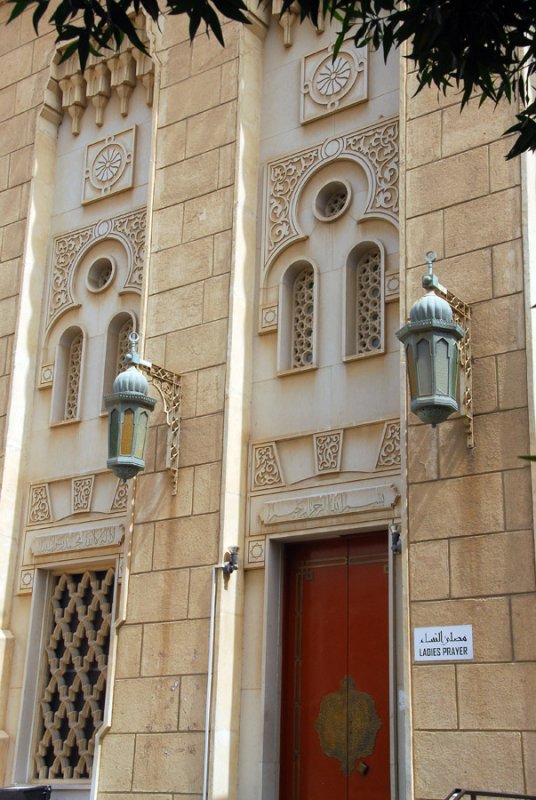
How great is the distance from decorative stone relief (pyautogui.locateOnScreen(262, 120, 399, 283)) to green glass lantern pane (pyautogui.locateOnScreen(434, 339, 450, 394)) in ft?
7.60

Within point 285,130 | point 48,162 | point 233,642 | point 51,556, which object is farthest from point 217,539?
point 48,162

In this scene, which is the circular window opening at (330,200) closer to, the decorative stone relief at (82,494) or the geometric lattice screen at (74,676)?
the decorative stone relief at (82,494)

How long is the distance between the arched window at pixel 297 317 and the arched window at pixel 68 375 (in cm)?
262

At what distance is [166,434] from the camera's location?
1068cm

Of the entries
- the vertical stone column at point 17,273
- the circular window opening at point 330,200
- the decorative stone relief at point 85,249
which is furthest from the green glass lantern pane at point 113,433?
the circular window opening at point 330,200

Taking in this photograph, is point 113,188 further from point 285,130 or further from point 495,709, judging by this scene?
point 495,709

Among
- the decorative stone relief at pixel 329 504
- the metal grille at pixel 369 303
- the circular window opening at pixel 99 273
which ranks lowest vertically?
the decorative stone relief at pixel 329 504

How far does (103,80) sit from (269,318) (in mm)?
4080

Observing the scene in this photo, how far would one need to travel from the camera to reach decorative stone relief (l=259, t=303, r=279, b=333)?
10781 millimetres

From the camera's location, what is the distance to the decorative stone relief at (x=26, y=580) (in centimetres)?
1181

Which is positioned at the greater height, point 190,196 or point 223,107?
point 223,107

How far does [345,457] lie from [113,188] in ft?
15.1

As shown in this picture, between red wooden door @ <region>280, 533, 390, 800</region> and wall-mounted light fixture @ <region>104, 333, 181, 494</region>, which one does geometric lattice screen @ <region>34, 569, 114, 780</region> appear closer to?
wall-mounted light fixture @ <region>104, 333, 181, 494</region>

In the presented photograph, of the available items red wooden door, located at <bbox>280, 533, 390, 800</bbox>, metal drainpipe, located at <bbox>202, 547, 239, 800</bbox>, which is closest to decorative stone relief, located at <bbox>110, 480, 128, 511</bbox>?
metal drainpipe, located at <bbox>202, 547, 239, 800</bbox>
